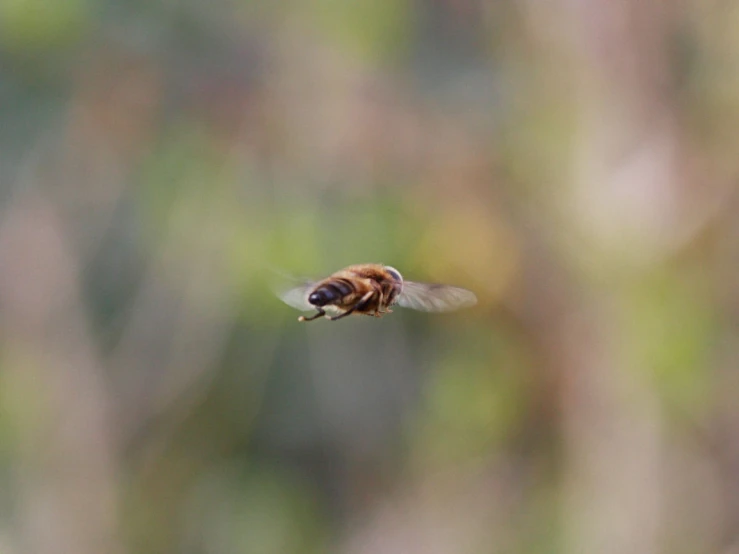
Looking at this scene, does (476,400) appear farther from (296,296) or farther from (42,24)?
(42,24)

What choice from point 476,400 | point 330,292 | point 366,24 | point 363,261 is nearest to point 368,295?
point 330,292

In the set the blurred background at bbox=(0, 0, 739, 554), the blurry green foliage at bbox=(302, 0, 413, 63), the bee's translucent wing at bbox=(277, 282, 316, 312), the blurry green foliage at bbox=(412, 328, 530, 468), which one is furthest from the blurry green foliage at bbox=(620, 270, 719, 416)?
the bee's translucent wing at bbox=(277, 282, 316, 312)

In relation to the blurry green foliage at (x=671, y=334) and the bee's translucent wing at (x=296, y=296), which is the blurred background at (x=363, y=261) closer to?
the blurry green foliage at (x=671, y=334)

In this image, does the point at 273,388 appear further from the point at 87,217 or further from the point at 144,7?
the point at 144,7

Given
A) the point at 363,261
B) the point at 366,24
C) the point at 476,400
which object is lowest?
the point at 476,400

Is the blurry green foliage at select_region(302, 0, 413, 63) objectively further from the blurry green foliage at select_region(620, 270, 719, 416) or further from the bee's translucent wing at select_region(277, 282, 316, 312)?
the bee's translucent wing at select_region(277, 282, 316, 312)

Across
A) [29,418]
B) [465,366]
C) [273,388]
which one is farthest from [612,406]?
[29,418]

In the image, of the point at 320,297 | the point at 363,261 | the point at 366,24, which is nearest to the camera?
the point at 320,297
